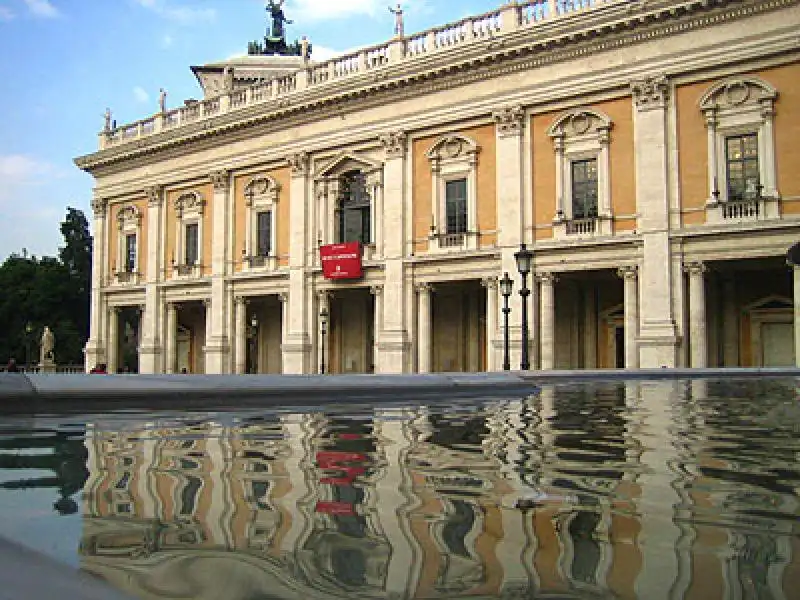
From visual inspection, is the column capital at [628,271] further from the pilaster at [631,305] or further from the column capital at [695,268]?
the column capital at [695,268]

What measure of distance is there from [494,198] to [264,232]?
37.2 feet

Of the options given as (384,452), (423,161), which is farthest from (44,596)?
(423,161)

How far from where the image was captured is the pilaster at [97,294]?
38.2m

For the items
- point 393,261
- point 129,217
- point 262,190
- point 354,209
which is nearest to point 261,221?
point 262,190

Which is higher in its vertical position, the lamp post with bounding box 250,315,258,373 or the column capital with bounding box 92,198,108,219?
the column capital with bounding box 92,198,108,219

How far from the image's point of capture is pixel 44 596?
125 cm

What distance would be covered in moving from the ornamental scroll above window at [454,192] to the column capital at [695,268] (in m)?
7.15

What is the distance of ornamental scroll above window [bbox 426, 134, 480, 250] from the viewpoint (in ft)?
87.5

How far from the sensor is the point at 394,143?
28.4m

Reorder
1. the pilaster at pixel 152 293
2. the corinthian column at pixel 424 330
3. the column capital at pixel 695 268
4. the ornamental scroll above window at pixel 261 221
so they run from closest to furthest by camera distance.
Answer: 1. the column capital at pixel 695 268
2. the corinthian column at pixel 424 330
3. the ornamental scroll above window at pixel 261 221
4. the pilaster at pixel 152 293

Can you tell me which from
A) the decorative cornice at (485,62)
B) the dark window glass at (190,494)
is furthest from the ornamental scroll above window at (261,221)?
the dark window glass at (190,494)

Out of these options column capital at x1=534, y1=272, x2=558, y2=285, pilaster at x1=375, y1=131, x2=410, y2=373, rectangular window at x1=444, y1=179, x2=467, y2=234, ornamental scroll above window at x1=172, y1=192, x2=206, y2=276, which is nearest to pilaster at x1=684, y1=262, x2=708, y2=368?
column capital at x1=534, y1=272, x2=558, y2=285

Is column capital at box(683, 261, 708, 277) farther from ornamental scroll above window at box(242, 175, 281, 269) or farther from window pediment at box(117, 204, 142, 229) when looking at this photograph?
window pediment at box(117, 204, 142, 229)

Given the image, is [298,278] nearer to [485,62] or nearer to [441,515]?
[485,62]
